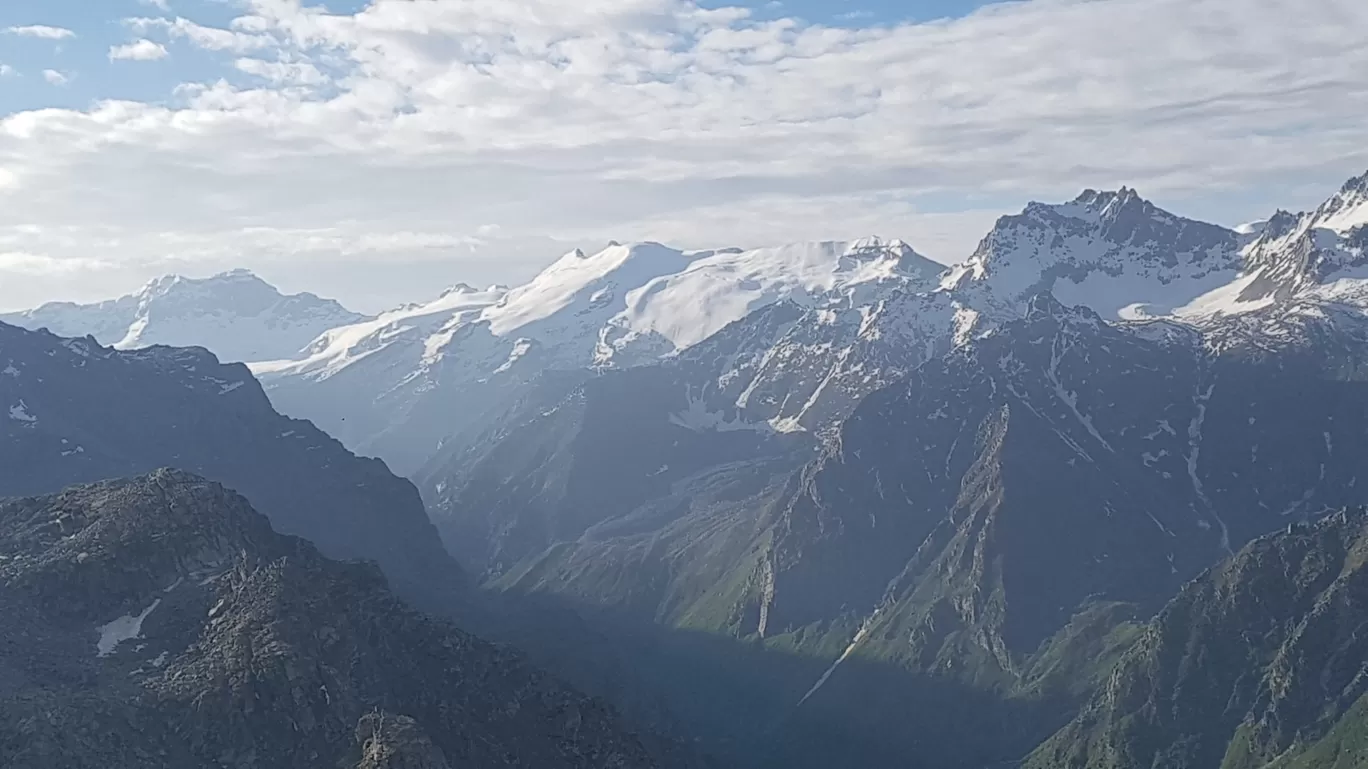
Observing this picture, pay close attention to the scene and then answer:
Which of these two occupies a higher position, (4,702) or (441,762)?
(4,702)

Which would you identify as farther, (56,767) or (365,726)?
(365,726)

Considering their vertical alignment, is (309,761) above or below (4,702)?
below

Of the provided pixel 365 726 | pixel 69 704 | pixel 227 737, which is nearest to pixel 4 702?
pixel 69 704

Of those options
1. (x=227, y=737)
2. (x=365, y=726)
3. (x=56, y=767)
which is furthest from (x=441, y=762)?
(x=56, y=767)

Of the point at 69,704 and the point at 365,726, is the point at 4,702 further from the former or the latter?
the point at 365,726

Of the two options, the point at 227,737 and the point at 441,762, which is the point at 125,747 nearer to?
the point at 227,737

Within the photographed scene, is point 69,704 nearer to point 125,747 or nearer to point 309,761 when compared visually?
point 125,747

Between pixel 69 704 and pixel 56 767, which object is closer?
pixel 56 767
